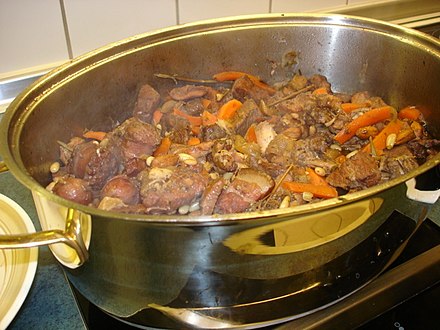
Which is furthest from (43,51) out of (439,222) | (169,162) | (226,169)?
(439,222)

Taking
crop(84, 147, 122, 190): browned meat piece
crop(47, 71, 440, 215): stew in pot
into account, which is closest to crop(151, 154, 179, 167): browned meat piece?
crop(47, 71, 440, 215): stew in pot

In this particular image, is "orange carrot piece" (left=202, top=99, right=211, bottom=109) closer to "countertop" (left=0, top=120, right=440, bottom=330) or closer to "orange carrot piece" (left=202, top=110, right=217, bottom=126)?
"orange carrot piece" (left=202, top=110, right=217, bottom=126)

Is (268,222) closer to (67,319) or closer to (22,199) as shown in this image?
(67,319)

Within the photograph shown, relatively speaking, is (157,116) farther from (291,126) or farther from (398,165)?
(398,165)

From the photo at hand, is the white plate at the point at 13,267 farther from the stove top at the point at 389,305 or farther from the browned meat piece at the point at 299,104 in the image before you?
the browned meat piece at the point at 299,104

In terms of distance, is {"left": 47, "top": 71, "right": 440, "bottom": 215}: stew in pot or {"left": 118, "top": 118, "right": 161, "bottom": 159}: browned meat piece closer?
{"left": 47, "top": 71, "right": 440, "bottom": 215}: stew in pot

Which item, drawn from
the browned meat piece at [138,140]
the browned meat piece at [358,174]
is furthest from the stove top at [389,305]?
the browned meat piece at [138,140]

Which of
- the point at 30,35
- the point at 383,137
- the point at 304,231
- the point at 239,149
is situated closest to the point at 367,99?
the point at 383,137
